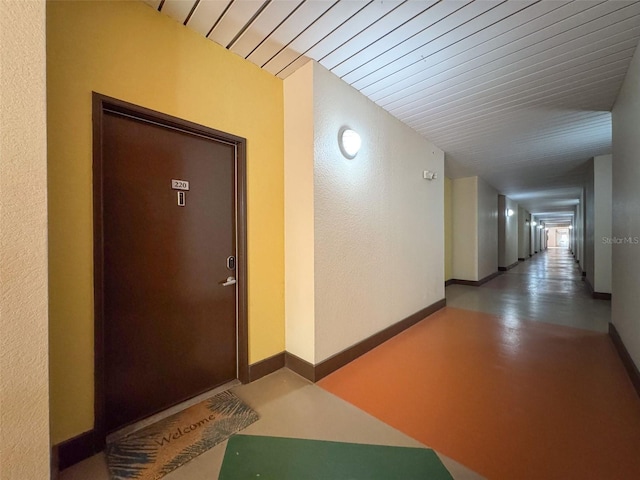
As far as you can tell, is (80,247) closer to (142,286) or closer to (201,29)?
(142,286)

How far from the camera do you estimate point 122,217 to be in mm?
1647

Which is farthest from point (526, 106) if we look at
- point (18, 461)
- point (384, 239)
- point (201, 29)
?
point (18, 461)

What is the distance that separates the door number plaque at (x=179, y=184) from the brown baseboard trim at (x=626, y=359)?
12.3ft

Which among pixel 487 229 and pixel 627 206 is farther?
pixel 487 229

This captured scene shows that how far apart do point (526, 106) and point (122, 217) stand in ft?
13.2

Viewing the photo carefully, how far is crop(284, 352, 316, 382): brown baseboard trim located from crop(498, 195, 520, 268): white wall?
886 centimetres

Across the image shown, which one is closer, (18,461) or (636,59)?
(18,461)

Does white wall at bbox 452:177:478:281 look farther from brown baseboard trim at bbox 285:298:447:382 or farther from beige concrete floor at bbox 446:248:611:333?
brown baseboard trim at bbox 285:298:447:382

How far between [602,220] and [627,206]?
3259 mm

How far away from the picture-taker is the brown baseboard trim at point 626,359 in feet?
6.59

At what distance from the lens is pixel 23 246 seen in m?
0.96

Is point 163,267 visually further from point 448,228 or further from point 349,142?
point 448,228

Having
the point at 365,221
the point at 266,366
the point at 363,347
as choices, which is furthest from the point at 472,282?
the point at 266,366

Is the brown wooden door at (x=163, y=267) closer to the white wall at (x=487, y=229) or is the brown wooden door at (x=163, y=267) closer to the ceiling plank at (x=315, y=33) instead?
the ceiling plank at (x=315, y=33)
